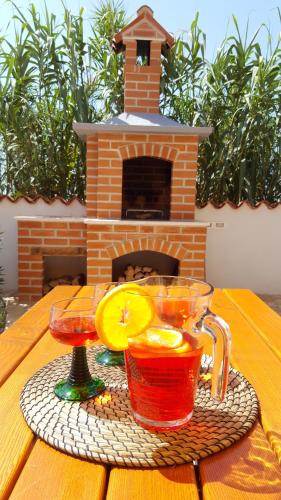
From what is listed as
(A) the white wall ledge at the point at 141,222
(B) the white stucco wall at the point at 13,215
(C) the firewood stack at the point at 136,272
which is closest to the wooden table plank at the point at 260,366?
(A) the white wall ledge at the point at 141,222

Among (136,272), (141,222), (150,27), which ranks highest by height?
(150,27)

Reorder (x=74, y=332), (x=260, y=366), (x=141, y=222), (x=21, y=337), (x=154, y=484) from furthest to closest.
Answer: (x=141, y=222) < (x=21, y=337) < (x=260, y=366) < (x=74, y=332) < (x=154, y=484)

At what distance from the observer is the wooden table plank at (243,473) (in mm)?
485

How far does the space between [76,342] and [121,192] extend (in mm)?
2817

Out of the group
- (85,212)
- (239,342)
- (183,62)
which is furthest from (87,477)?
(183,62)

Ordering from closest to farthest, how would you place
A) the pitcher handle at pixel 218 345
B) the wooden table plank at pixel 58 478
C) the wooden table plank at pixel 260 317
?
the wooden table plank at pixel 58 478 < the pitcher handle at pixel 218 345 < the wooden table plank at pixel 260 317

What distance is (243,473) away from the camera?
521mm

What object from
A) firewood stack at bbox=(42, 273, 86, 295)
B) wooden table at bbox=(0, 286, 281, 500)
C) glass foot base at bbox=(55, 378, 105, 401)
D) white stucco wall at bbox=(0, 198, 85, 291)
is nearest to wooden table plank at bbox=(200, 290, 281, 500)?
wooden table at bbox=(0, 286, 281, 500)

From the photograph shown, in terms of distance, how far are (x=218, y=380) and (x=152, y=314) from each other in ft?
0.47

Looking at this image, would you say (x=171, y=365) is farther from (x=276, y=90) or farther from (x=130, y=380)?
(x=276, y=90)

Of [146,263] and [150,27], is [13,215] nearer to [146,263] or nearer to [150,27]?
[146,263]

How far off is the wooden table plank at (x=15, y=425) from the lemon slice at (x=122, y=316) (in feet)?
0.60

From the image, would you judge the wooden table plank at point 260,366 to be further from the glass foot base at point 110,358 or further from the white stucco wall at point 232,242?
the white stucco wall at point 232,242

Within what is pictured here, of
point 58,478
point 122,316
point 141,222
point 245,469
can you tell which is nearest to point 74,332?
point 122,316
